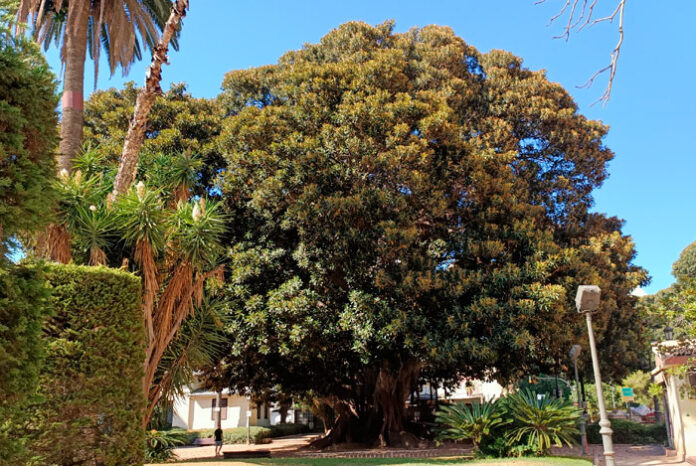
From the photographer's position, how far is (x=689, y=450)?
16.2 meters

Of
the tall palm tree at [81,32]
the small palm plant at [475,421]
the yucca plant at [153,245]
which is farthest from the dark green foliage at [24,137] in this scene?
the small palm plant at [475,421]

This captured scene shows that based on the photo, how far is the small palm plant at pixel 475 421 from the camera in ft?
48.0

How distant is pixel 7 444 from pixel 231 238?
46.6ft

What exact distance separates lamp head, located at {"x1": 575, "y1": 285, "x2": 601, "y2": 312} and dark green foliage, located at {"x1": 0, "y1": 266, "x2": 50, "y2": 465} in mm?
6674

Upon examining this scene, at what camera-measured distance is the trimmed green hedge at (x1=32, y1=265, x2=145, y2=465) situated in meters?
7.61

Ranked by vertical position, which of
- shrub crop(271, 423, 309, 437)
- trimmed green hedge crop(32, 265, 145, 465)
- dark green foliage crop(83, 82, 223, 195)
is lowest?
shrub crop(271, 423, 309, 437)

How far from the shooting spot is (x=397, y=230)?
1559 cm

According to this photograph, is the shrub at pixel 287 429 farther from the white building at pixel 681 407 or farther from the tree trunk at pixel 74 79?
the tree trunk at pixel 74 79

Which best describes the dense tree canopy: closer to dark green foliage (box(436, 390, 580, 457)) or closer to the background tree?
dark green foliage (box(436, 390, 580, 457))

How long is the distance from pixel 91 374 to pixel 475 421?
34.5ft

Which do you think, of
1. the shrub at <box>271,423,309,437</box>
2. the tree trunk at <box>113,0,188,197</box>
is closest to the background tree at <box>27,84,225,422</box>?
the tree trunk at <box>113,0,188,197</box>

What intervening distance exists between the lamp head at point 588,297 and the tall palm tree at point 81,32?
38.5 feet

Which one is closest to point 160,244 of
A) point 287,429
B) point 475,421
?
point 475,421

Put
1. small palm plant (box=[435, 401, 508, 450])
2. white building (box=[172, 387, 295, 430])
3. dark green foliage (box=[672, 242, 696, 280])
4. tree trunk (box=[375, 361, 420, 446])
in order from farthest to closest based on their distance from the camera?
1. dark green foliage (box=[672, 242, 696, 280])
2. white building (box=[172, 387, 295, 430])
3. tree trunk (box=[375, 361, 420, 446])
4. small palm plant (box=[435, 401, 508, 450])
